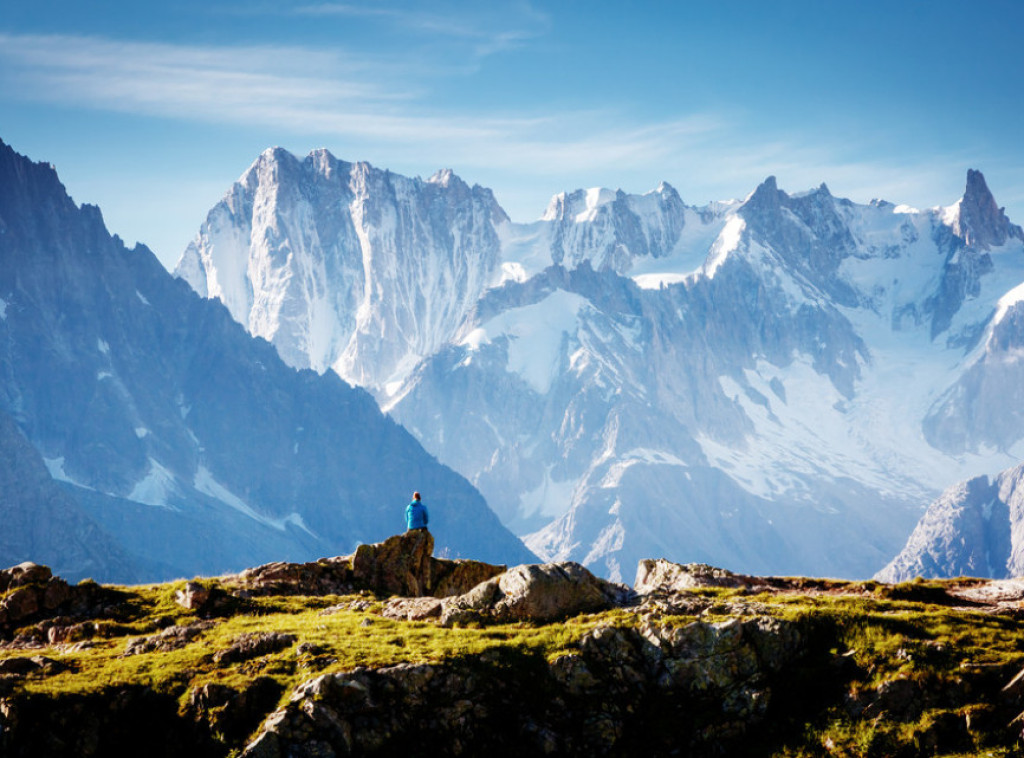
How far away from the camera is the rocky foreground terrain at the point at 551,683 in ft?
96.4

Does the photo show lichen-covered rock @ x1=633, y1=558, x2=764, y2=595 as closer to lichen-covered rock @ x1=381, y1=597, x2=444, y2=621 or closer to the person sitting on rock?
lichen-covered rock @ x1=381, y1=597, x2=444, y2=621

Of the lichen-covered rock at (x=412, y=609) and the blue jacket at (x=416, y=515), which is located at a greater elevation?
the blue jacket at (x=416, y=515)

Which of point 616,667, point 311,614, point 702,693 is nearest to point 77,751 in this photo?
point 311,614

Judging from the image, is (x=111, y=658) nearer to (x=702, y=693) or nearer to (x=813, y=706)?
(x=702, y=693)

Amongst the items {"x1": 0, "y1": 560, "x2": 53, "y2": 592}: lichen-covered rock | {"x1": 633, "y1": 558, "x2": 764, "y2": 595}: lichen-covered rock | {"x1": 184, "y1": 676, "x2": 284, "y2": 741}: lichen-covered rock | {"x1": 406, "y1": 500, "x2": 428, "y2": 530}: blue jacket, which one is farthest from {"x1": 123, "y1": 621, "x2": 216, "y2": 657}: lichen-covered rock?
{"x1": 633, "y1": 558, "x2": 764, "y2": 595}: lichen-covered rock

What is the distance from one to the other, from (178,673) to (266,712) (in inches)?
137

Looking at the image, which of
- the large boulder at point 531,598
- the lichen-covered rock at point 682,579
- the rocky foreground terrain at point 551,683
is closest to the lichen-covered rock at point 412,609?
the large boulder at point 531,598

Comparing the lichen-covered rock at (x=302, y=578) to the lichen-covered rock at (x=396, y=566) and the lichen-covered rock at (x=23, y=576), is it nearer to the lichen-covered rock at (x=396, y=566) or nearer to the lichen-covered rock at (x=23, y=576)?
the lichen-covered rock at (x=396, y=566)

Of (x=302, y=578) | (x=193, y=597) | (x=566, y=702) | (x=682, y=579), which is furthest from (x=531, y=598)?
(x=302, y=578)

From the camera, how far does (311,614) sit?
1585 inches

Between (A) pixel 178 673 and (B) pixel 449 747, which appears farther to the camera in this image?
(A) pixel 178 673

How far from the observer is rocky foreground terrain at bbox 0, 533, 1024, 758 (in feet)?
96.4

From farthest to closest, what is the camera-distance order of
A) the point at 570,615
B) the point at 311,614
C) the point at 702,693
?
1. the point at 311,614
2. the point at 570,615
3. the point at 702,693

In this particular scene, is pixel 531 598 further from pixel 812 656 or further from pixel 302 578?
pixel 302 578
